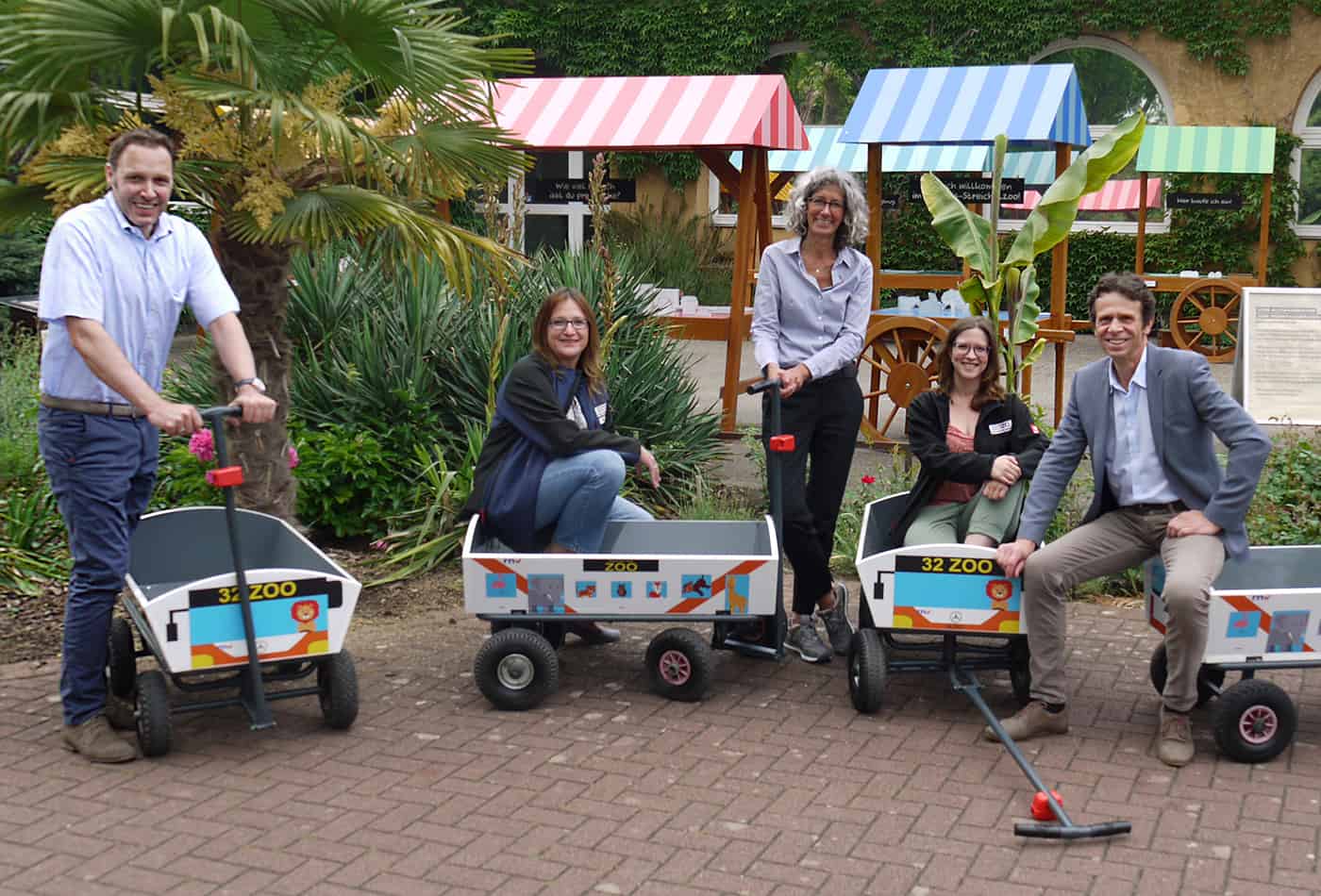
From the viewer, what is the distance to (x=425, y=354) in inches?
323

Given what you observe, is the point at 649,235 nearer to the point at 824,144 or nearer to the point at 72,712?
the point at 824,144

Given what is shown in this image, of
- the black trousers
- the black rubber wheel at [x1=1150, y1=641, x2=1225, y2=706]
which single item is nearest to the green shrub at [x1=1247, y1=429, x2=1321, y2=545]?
the black rubber wheel at [x1=1150, y1=641, x2=1225, y2=706]

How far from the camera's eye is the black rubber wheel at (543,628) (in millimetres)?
5515

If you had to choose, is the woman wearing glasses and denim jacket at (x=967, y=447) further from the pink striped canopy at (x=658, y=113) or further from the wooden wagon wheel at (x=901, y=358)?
the pink striped canopy at (x=658, y=113)

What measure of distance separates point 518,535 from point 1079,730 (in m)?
2.16

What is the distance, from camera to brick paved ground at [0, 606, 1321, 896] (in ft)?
13.0

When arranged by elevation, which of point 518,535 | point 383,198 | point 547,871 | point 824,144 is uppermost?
point 824,144

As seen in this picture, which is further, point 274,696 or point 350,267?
point 350,267

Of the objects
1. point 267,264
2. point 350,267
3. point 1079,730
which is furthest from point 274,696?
point 350,267

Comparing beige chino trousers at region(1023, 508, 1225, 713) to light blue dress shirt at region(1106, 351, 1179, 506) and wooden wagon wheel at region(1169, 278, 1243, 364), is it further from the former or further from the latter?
wooden wagon wheel at region(1169, 278, 1243, 364)

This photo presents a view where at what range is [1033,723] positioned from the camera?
5.03 m

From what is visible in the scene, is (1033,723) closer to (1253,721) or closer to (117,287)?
(1253,721)

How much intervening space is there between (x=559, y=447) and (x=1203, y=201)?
1409 centimetres

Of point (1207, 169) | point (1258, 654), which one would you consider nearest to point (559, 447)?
point (1258, 654)
